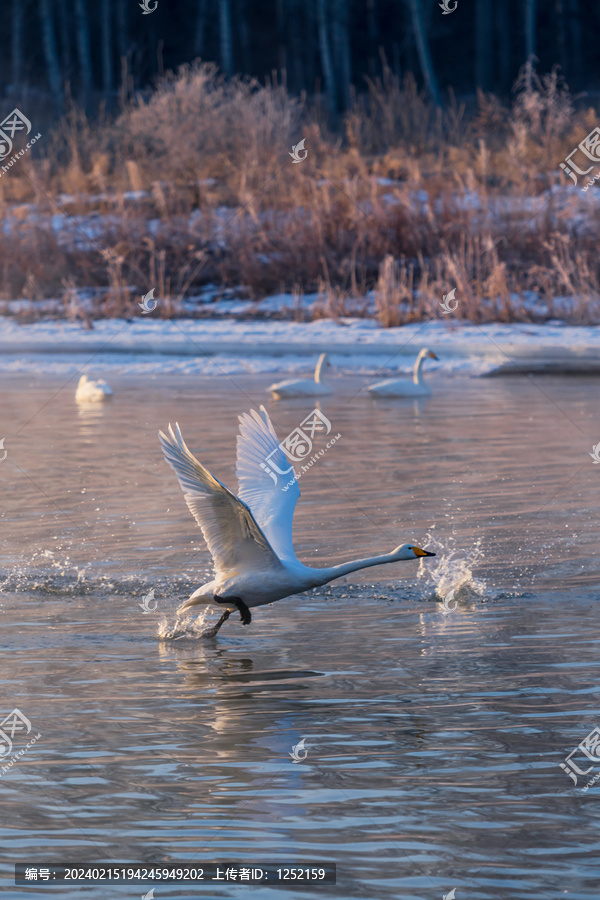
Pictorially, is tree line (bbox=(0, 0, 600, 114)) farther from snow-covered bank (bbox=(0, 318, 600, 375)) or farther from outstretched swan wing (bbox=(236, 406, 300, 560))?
outstretched swan wing (bbox=(236, 406, 300, 560))

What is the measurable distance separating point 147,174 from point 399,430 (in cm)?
1427

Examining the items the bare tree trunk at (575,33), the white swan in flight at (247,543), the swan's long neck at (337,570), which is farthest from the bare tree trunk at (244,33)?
the swan's long neck at (337,570)

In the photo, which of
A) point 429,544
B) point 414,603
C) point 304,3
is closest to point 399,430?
point 429,544

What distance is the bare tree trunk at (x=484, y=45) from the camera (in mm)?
36281

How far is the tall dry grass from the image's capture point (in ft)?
68.0

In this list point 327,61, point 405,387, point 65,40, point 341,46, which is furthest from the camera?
point 65,40

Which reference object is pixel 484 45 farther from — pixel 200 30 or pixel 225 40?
pixel 200 30

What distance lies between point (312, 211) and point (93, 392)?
8.32 meters

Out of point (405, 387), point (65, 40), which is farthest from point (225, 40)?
point (405, 387)

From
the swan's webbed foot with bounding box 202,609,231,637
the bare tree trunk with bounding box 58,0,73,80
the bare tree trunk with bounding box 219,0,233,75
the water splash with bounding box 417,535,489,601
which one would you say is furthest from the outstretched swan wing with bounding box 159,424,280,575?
the bare tree trunk with bounding box 58,0,73,80

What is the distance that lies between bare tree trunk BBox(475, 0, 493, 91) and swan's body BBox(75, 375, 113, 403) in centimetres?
2360

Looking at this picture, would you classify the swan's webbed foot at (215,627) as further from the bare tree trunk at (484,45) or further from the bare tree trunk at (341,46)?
the bare tree trunk at (484,45)

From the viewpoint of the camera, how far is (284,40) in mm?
44188

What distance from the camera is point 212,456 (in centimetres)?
1102
